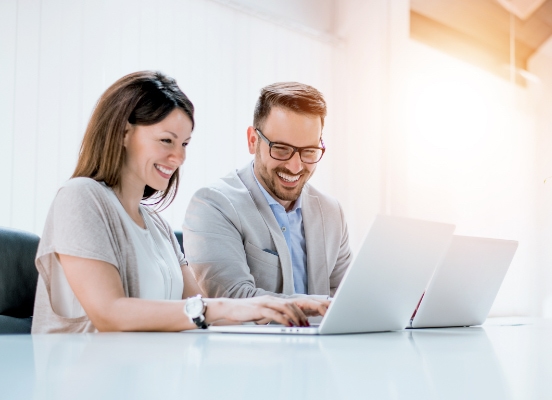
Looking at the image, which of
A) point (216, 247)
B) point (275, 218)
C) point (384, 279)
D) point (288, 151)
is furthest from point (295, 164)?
point (384, 279)

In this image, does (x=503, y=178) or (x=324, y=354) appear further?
(x=503, y=178)

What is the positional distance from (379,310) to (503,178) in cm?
462

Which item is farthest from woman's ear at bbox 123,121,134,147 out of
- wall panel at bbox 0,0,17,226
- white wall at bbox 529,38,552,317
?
white wall at bbox 529,38,552,317

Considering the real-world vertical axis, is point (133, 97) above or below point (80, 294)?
above

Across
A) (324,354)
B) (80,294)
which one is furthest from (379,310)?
(80,294)

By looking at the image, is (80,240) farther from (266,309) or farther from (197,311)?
(266,309)

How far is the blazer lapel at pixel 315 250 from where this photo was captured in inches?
90.3

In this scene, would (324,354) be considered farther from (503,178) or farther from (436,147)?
(503,178)

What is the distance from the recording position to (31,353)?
82 centimetres

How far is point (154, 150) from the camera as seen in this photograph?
1777 mm

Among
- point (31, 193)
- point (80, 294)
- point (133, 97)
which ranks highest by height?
point (133, 97)

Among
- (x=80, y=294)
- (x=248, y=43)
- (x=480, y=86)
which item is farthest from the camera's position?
(x=480, y=86)

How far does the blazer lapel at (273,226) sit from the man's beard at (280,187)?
0.14 ft

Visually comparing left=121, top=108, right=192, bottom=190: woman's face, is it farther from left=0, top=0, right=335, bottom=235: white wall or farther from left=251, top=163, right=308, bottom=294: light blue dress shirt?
left=0, top=0, right=335, bottom=235: white wall
